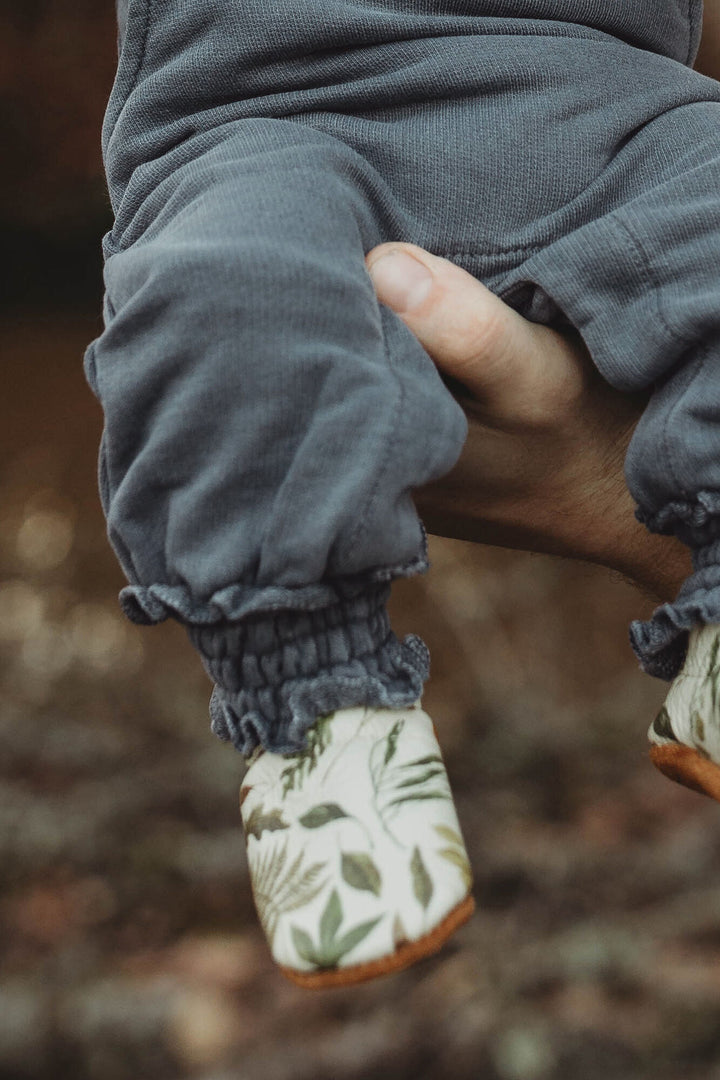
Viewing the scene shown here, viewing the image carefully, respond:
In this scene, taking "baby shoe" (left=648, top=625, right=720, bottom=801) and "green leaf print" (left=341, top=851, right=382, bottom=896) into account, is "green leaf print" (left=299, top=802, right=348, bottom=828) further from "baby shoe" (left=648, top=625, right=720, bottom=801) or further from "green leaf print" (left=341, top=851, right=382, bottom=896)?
"baby shoe" (left=648, top=625, right=720, bottom=801)

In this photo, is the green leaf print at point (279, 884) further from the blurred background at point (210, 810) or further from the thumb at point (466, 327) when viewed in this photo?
the blurred background at point (210, 810)

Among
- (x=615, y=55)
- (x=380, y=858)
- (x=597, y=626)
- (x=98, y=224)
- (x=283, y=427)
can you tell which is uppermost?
(x=615, y=55)

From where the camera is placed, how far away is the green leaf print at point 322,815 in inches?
21.9

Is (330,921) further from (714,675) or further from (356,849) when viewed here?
(714,675)

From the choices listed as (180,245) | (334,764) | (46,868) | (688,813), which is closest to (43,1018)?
(46,868)

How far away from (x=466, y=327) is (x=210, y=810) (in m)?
1.78

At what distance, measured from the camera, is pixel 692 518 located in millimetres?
589

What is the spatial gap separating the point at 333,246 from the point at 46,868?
1881mm

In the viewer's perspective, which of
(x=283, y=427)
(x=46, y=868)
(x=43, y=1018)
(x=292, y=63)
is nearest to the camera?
(x=283, y=427)

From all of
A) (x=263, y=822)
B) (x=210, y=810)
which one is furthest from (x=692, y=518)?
(x=210, y=810)

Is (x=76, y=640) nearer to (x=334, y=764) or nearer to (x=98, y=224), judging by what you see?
(x=98, y=224)

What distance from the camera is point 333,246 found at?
562 millimetres

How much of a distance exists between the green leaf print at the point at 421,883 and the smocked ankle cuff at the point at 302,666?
0.08m

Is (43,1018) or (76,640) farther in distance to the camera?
(76,640)
